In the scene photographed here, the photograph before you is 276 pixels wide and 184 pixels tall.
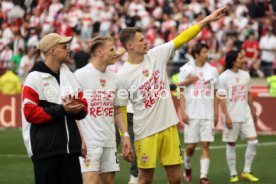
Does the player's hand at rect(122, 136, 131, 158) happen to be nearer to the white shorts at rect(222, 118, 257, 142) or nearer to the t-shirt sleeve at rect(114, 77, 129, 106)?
the t-shirt sleeve at rect(114, 77, 129, 106)

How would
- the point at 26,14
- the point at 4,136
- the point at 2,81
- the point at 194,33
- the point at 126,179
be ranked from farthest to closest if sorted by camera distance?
the point at 26,14 < the point at 2,81 < the point at 4,136 < the point at 126,179 < the point at 194,33

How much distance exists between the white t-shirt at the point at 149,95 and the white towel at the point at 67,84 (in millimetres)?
1644

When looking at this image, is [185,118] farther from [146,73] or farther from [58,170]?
[58,170]

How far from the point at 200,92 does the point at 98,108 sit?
14.4 feet

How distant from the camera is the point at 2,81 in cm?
2767

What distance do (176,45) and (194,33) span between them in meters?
0.43

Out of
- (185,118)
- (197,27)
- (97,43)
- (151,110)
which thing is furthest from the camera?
(185,118)

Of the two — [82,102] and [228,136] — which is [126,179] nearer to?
[228,136]

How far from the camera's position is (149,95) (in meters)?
10.9

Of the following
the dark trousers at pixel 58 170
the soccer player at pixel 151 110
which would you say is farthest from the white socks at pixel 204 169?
the dark trousers at pixel 58 170

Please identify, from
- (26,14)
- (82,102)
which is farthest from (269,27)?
(82,102)

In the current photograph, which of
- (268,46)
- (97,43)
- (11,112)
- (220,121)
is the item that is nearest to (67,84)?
(97,43)

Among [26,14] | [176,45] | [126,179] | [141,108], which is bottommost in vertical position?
[126,179]

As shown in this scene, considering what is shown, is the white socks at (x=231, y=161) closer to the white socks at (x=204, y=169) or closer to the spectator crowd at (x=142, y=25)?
the white socks at (x=204, y=169)
